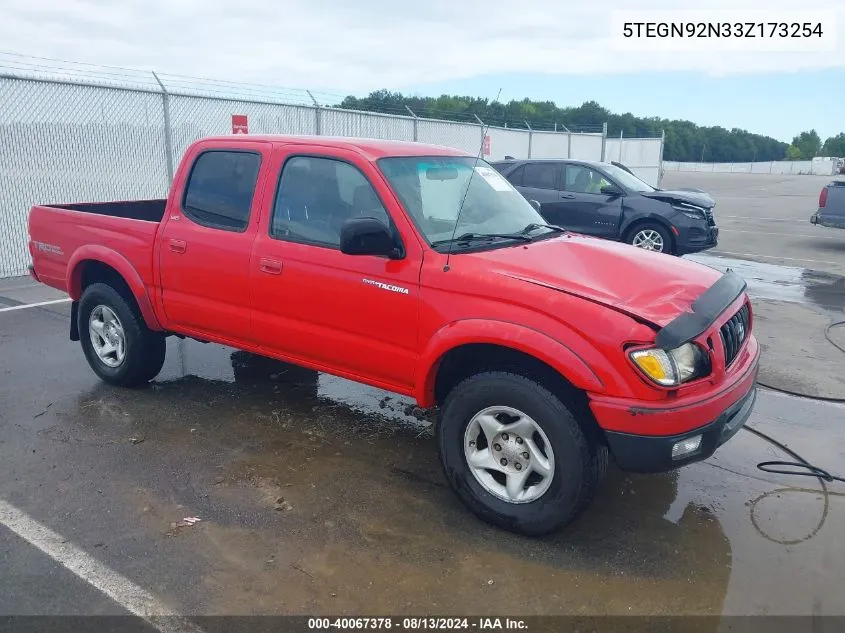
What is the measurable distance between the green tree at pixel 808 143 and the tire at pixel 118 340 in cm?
14458

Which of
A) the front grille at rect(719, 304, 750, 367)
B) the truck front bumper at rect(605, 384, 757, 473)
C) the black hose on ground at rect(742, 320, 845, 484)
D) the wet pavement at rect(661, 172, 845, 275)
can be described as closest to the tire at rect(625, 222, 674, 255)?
the wet pavement at rect(661, 172, 845, 275)

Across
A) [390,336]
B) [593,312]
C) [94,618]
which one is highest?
[593,312]

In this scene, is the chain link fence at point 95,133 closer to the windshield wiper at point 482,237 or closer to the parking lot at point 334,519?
the parking lot at point 334,519

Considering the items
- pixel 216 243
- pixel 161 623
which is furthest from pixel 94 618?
pixel 216 243

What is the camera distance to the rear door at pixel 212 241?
448cm

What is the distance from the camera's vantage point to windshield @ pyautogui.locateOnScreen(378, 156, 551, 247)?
394 centimetres

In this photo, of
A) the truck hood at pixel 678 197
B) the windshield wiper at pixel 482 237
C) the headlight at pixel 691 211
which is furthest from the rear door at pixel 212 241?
the headlight at pixel 691 211

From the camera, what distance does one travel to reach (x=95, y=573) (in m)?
3.16

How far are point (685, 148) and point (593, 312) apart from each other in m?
113

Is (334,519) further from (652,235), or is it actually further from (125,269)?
(652,235)

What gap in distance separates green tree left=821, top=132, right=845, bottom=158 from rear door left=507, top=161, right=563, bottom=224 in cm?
12778

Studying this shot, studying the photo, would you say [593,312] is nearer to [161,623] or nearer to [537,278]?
[537,278]

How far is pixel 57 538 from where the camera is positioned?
3430mm

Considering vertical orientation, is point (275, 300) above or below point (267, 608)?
above
